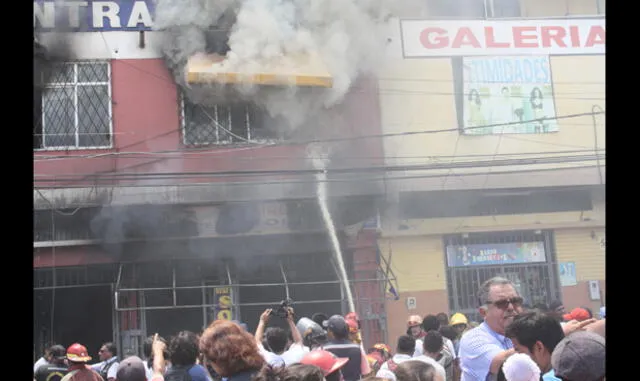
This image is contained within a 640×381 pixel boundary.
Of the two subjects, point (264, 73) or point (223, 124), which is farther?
point (223, 124)

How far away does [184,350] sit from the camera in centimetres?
380

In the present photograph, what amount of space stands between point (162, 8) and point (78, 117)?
7.99ft

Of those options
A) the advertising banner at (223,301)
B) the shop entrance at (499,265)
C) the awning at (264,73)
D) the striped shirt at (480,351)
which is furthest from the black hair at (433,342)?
the shop entrance at (499,265)

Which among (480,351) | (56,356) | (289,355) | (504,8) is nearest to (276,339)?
(289,355)

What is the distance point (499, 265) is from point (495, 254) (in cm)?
22

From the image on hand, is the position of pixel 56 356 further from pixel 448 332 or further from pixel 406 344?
pixel 448 332

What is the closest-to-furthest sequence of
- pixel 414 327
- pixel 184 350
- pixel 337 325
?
pixel 184 350
pixel 337 325
pixel 414 327

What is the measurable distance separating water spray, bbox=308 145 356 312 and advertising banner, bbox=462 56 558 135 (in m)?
2.93

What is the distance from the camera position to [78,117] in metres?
11.6

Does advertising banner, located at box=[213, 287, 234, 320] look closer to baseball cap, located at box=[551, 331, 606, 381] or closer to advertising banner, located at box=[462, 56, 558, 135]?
advertising banner, located at box=[462, 56, 558, 135]

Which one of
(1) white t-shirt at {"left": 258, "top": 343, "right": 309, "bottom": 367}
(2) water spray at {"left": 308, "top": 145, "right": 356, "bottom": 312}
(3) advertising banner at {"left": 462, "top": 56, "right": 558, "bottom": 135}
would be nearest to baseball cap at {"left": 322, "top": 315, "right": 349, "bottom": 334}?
(1) white t-shirt at {"left": 258, "top": 343, "right": 309, "bottom": 367}

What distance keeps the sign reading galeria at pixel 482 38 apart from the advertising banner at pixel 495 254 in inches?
147

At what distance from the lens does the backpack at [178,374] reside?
378cm
